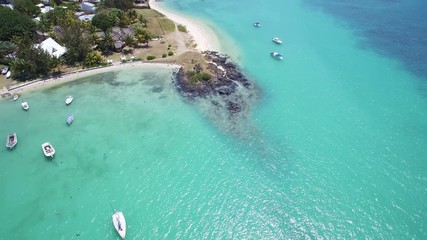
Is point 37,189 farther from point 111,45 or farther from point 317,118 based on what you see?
point 317,118

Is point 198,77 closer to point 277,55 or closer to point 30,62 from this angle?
point 277,55

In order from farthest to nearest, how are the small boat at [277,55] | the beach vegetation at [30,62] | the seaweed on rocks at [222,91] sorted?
the small boat at [277,55] → the beach vegetation at [30,62] → the seaweed on rocks at [222,91]

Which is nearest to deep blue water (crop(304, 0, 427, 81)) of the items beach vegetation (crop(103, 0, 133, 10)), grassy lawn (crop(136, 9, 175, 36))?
grassy lawn (crop(136, 9, 175, 36))

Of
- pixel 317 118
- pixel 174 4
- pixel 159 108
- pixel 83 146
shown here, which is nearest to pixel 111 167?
pixel 83 146

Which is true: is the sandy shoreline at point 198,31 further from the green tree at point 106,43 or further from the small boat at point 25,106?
the small boat at point 25,106

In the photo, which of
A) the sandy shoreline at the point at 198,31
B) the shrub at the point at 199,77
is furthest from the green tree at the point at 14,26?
the sandy shoreline at the point at 198,31

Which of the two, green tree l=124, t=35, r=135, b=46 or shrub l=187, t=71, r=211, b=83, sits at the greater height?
shrub l=187, t=71, r=211, b=83

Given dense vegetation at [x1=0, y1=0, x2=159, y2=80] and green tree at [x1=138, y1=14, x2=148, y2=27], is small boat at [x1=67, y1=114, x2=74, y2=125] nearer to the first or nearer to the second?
dense vegetation at [x1=0, y1=0, x2=159, y2=80]
